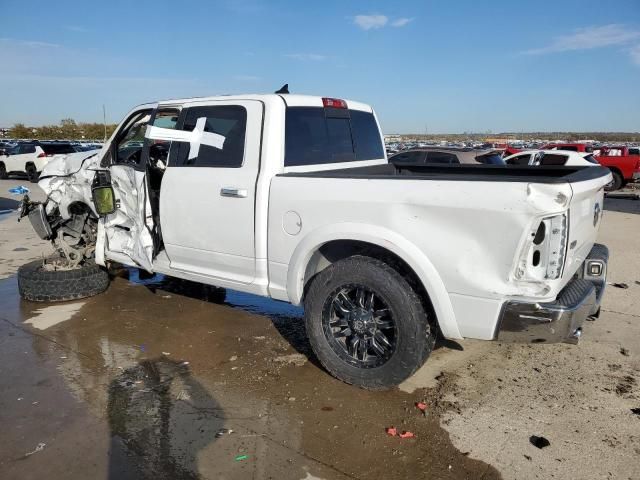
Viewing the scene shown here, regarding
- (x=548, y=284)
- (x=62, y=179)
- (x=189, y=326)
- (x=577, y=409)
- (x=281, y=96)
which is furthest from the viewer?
(x=62, y=179)

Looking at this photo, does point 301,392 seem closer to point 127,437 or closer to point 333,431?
point 333,431

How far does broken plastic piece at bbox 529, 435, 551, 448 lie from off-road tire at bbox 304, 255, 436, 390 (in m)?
0.80

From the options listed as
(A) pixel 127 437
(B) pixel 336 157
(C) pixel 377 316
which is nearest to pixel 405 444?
(C) pixel 377 316

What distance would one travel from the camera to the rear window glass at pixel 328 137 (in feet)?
14.0

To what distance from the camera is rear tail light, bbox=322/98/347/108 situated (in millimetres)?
4712

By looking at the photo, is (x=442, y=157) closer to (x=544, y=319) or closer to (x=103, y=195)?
(x=103, y=195)

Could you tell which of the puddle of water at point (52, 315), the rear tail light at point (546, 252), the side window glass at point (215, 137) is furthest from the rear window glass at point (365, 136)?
the puddle of water at point (52, 315)

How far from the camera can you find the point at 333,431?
128 inches

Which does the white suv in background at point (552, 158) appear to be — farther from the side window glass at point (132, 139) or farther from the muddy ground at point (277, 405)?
the side window glass at point (132, 139)

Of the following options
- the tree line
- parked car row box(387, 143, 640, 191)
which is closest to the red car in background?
parked car row box(387, 143, 640, 191)

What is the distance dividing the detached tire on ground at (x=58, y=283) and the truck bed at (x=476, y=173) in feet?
10.2

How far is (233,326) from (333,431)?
214 cm

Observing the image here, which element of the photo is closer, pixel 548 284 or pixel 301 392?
pixel 548 284

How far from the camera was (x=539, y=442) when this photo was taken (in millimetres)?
3088
